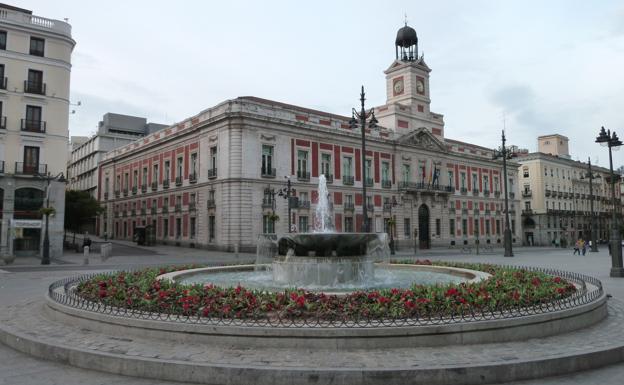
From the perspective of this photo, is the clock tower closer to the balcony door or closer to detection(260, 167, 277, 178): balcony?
detection(260, 167, 277, 178): balcony

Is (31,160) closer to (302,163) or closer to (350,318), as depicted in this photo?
(302,163)

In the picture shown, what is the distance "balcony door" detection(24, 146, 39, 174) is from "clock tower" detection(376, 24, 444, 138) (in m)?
31.5

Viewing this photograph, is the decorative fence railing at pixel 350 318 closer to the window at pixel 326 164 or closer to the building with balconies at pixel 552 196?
the window at pixel 326 164

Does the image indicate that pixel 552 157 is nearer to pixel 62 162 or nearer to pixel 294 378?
pixel 62 162

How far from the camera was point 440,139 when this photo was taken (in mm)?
53812

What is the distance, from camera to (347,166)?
44.0 meters

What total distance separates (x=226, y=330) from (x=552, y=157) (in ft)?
250

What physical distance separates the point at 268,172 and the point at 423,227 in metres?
19.9

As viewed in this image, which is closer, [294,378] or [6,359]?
[294,378]

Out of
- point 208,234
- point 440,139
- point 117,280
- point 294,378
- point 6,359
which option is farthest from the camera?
point 440,139

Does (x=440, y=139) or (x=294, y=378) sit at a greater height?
(x=440, y=139)

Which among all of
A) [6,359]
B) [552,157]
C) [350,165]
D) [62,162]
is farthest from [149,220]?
[552,157]

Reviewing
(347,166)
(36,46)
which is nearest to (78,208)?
(36,46)

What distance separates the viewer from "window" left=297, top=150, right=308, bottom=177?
4047 cm
